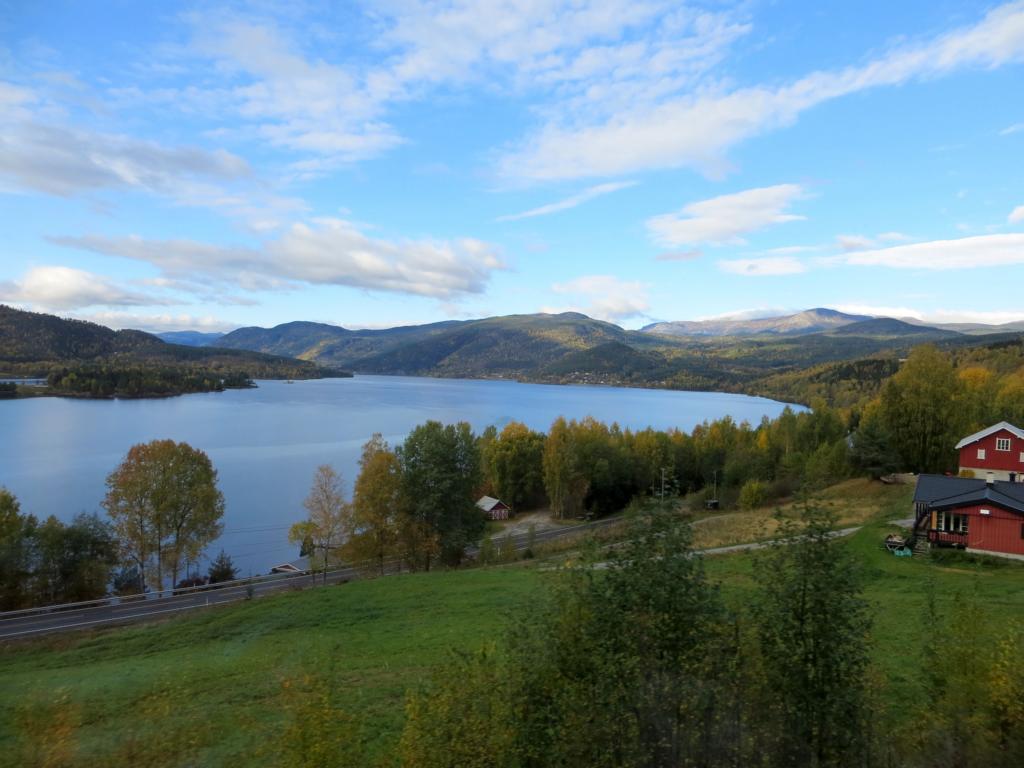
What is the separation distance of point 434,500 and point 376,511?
286cm

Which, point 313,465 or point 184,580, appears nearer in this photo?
point 184,580

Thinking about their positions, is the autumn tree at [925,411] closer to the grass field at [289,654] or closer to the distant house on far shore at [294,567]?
the grass field at [289,654]

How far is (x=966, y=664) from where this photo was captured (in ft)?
21.6

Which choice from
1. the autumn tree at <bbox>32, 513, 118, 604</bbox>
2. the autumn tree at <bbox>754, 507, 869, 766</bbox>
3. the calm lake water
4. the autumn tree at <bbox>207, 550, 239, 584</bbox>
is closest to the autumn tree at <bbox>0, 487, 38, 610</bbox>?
the autumn tree at <bbox>32, 513, 118, 604</bbox>

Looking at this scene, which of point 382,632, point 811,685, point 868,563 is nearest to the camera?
point 811,685

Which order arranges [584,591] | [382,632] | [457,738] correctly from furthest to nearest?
[382,632] < [584,591] < [457,738]

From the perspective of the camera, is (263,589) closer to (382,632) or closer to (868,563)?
(382,632)

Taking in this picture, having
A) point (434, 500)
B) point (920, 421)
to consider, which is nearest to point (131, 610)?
point (434, 500)

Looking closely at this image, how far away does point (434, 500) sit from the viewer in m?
28.8

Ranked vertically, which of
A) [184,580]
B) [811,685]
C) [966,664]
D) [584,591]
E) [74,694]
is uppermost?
[584,591]

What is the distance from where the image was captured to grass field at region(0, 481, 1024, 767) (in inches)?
313

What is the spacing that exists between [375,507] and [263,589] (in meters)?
7.17

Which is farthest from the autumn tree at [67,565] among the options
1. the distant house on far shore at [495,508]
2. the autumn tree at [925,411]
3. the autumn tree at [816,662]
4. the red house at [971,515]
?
the autumn tree at [925,411]

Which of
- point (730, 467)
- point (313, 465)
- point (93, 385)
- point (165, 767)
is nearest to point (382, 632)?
point (165, 767)
